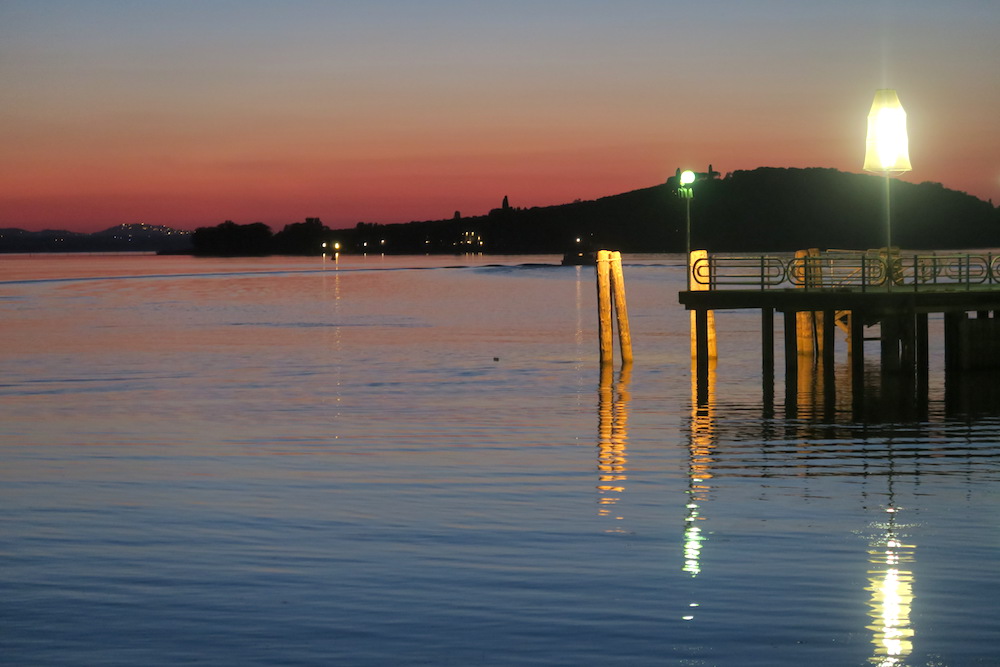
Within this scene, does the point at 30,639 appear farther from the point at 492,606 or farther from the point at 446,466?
the point at 446,466

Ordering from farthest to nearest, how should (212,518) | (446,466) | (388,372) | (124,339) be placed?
(124,339), (388,372), (446,466), (212,518)

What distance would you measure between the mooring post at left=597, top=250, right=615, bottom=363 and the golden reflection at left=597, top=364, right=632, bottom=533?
206cm

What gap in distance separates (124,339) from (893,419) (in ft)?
127

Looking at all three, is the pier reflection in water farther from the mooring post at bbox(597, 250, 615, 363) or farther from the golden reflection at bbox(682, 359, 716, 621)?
the mooring post at bbox(597, 250, 615, 363)

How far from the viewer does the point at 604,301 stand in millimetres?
37500

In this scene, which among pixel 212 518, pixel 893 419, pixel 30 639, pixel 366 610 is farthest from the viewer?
pixel 893 419

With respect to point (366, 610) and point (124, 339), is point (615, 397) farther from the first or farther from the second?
point (124, 339)

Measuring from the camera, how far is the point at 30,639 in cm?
1064

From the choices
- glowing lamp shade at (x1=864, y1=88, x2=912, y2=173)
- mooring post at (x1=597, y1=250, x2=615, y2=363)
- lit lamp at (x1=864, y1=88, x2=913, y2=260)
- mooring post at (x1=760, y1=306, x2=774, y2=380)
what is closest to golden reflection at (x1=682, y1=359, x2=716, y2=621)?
mooring post at (x1=760, y1=306, x2=774, y2=380)

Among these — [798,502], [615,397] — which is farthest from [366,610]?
[615,397]

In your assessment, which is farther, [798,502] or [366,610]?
[798,502]

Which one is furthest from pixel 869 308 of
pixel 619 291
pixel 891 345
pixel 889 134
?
pixel 619 291

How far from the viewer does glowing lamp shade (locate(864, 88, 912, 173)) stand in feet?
101

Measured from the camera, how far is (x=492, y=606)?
1144 centimetres
